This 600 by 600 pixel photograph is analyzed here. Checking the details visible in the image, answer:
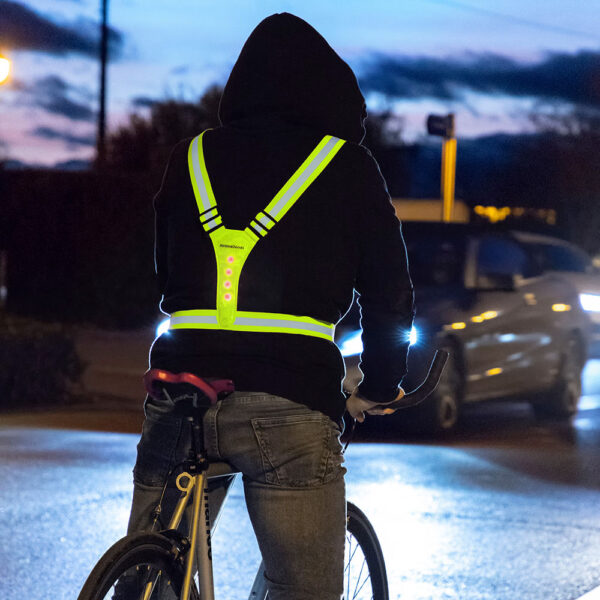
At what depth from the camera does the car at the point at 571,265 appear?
1277cm

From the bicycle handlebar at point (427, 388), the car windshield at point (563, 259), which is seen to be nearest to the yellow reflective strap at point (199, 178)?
the bicycle handlebar at point (427, 388)

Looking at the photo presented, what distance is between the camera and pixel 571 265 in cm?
1426

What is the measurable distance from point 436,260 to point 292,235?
8336 millimetres

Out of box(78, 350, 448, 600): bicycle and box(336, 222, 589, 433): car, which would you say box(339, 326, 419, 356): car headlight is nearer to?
box(336, 222, 589, 433): car

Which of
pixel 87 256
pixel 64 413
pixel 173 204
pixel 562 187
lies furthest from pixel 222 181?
pixel 562 187

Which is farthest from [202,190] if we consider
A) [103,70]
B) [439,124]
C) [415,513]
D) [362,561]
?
[103,70]

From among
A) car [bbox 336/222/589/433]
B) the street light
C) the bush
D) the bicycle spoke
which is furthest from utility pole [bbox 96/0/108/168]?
the bicycle spoke

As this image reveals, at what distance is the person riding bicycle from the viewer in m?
2.95

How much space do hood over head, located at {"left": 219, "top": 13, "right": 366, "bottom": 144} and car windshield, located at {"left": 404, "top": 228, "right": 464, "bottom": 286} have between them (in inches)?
308

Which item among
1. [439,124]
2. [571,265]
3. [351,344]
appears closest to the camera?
[351,344]

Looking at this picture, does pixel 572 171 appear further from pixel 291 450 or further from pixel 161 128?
pixel 291 450

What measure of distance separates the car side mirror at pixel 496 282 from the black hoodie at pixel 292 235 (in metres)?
7.72

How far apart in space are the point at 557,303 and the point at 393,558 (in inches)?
242

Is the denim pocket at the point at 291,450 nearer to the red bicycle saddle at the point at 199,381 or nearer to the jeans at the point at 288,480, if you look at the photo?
the jeans at the point at 288,480
